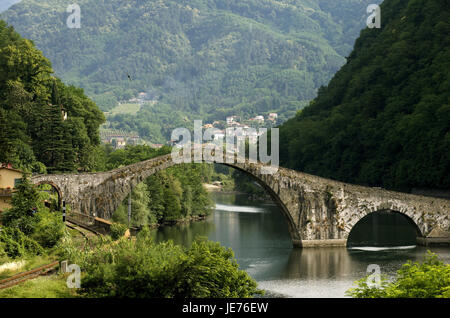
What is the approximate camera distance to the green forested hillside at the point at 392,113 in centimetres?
6022

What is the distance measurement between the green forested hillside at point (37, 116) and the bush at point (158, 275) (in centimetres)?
2999

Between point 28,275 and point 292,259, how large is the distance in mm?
20080

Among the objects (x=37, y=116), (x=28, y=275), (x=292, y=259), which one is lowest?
(x=292, y=259)

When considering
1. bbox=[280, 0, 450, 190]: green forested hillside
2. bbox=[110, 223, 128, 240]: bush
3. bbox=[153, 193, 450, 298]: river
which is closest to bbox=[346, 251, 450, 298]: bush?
bbox=[153, 193, 450, 298]: river

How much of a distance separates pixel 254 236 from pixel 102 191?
13739mm

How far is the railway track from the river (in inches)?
423

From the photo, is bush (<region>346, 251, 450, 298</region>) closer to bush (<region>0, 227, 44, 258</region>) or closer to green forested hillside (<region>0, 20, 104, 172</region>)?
bush (<region>0, 227, 44, 258</region>)

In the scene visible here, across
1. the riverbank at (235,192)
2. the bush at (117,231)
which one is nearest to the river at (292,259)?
the bush at (117,231)

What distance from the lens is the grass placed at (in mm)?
20859

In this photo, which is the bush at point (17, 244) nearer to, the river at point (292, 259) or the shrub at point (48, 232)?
the shrub at point (48, 232)

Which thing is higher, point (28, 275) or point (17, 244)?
point (17, 244)

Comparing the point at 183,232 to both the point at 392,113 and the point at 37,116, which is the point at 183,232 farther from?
the point at 392,113

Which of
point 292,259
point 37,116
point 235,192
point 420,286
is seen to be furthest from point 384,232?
point 235,192

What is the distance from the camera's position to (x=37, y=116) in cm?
5625
